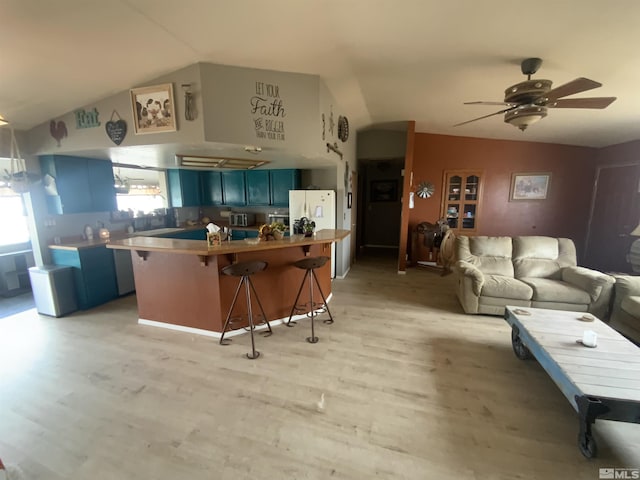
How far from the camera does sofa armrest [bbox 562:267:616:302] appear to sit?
9.90 feet

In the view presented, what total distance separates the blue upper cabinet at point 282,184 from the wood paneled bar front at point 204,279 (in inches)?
86.2

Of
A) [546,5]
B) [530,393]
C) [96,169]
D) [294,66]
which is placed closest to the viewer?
[546,5]

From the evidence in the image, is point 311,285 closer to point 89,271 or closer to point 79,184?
point 89,271

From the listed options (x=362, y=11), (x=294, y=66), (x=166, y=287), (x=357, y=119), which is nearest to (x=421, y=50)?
(x=362, y=11)

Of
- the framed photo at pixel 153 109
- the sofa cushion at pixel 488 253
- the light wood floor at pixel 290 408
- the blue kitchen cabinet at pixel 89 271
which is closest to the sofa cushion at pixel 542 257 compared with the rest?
the sofa cushion at pixel 488 253

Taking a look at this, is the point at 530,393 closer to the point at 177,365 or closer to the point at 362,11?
the point at 177,365

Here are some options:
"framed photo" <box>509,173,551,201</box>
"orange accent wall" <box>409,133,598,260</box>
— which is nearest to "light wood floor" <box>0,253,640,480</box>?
"orange accent wall" <box>409,133,598,260</box>

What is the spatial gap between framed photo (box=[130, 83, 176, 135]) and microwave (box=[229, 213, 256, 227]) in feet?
10.1

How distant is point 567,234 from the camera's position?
5488mm

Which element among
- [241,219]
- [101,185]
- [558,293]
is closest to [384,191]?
[241,219]

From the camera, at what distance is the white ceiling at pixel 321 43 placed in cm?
181

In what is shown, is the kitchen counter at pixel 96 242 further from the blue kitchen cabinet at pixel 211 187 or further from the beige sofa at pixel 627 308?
the beige sofa at pixel 627 308

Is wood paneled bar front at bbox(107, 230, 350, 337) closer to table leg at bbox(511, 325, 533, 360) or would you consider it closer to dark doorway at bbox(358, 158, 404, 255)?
table leg at bbox(511, 325, 533, 360)

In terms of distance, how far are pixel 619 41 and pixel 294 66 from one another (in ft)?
8.73
